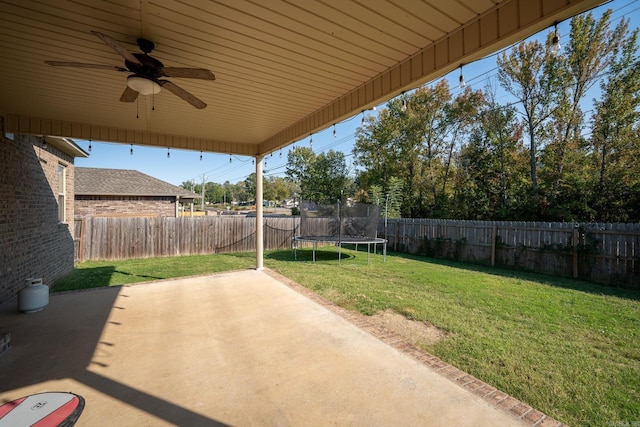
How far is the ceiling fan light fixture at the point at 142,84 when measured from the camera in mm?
2555

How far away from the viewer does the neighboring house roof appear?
12.9 meters

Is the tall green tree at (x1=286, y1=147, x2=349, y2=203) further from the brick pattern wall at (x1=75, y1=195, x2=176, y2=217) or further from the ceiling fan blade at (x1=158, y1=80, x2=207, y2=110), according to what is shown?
the ceiling fan blade at (x1=158, y1=80, x2=207, y2=110)

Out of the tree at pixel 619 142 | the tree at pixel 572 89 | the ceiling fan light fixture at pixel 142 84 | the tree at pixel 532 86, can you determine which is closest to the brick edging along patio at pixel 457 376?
the ceiling fan light fixture at pixel 142 84

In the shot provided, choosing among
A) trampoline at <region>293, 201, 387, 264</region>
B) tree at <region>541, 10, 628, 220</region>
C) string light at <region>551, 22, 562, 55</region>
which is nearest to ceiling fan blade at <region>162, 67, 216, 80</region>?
string light at <region>551, 22, 562, 55</region>

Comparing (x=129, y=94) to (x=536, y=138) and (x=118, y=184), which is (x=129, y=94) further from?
(x=536, y=138)

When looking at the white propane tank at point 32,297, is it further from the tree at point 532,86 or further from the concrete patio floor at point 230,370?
the tree at point 532,86

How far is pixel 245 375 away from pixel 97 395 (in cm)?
113


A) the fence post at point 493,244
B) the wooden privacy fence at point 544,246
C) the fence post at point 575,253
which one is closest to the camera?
the wooden privacy fence at point 544,246

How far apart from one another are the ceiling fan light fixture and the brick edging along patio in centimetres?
344

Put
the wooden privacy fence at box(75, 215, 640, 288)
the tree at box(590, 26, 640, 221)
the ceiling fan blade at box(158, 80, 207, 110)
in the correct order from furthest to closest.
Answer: the tree at box(590, 26, 640, 221), the wooden privacy fence at box(75, 215, 640, 288), the ceiling fan blade at box(158, 80, 207, 110)

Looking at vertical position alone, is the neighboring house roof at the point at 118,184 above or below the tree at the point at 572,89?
below

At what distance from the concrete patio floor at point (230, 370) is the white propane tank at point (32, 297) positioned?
0.37 feet

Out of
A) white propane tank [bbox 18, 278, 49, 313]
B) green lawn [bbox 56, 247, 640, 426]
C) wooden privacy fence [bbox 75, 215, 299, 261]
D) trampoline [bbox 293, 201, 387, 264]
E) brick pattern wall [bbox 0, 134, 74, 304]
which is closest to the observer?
green lawn [bbox 56, 247, 640, 426]

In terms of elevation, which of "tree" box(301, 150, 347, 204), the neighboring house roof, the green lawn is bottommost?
the green lawn
